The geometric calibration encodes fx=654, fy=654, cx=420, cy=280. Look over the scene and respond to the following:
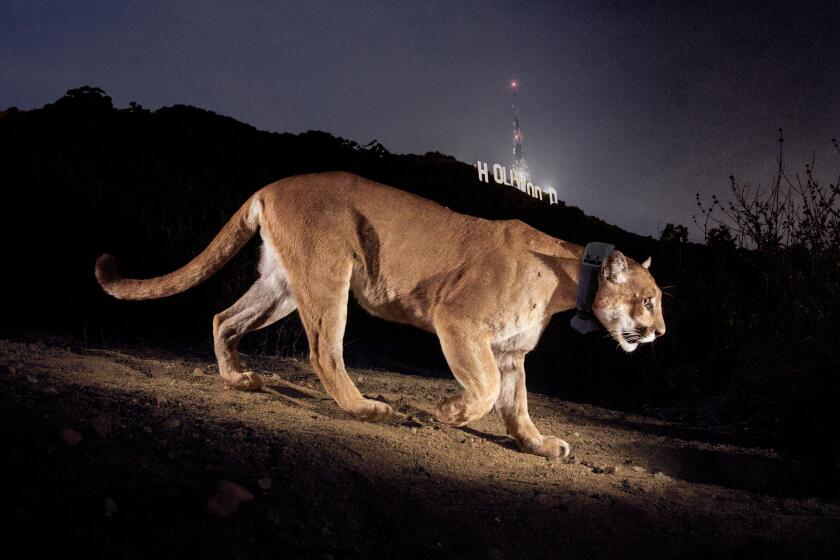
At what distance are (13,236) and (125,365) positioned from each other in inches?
187

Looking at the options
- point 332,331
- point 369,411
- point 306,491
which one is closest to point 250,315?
point 332,331

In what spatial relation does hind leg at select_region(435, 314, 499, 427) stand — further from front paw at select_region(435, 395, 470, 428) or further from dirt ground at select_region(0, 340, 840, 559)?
dirt ground at select_region(0, 340, 840, 559)

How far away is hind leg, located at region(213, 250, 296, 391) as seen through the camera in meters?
4.98

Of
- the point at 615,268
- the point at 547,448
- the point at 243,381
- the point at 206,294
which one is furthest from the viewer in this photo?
the point at 206,294

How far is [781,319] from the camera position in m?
7.02

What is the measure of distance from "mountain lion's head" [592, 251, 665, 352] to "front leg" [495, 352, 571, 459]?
72 cm

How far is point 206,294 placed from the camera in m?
9.35

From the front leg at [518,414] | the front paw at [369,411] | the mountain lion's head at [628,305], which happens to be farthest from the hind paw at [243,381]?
the mountain lion's head at [628,305]

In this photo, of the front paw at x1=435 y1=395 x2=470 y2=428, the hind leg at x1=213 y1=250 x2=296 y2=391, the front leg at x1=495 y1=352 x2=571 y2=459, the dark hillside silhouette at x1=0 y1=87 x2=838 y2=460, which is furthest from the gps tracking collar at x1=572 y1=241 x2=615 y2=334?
the dark hillside silhouette at x1=0 y1=87 x2=838 y2=460

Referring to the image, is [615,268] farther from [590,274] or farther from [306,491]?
[306,491]

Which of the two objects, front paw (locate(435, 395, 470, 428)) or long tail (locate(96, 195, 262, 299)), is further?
long tail (locate(96, 195, 262, 299))

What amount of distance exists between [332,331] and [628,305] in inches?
78.3

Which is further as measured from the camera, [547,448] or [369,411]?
[547,448]

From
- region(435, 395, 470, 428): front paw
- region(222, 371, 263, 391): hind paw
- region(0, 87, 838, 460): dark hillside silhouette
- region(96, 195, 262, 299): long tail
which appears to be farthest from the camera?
region(0, 87, 838, 460): dark hillside silhouette
